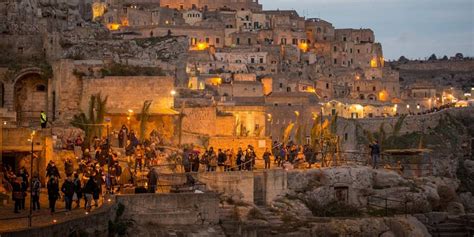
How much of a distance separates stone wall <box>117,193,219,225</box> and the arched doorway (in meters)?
14.6

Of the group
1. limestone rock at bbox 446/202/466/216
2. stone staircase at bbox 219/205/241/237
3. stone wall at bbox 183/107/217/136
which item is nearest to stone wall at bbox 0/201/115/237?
stone staircase at bbox 219/205/241/237

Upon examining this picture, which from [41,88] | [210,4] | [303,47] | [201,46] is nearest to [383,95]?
[303,47]

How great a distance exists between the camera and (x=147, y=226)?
2092 cm

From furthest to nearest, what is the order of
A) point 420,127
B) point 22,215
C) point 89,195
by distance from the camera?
1. point 420,127
2. point 89,195
3. point 22,215

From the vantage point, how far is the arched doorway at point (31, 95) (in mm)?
35125

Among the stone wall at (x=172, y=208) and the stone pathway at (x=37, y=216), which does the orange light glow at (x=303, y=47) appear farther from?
the stone pathway at (x=37, y=216)

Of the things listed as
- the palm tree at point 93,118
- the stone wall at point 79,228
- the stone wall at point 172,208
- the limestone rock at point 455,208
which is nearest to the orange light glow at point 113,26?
the palm tree at point 93,118

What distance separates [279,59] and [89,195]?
2717 inches

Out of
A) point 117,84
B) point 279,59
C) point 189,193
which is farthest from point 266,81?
point 189,193

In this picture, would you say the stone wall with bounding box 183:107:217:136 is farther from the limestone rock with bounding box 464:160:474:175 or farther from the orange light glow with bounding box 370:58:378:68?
the orange light glow with bounding box 370:58:378:68

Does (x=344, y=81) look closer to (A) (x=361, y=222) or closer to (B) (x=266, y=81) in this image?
→ (B) (x=266, y=81)

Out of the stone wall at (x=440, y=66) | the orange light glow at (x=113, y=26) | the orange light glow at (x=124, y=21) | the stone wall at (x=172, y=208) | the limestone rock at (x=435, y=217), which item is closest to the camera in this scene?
the stone wall at (x=172, y=208)

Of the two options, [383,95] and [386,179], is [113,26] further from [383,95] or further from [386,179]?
[386,179]

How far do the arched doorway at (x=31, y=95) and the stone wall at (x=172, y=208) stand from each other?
14551 millimetres
